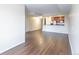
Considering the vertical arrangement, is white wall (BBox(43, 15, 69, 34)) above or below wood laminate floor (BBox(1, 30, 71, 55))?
above

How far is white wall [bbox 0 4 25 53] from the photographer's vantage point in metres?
4.12

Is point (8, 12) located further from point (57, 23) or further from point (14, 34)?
point (57, 23)

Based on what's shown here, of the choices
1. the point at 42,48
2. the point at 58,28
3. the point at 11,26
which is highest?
the point at 11,26

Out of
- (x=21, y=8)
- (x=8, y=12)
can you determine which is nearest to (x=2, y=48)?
(x=8, y=12)

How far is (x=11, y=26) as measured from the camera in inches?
182

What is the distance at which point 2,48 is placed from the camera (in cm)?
414

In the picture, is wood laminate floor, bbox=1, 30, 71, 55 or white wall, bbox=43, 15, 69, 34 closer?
wood laminate floor, bbox=1, 30, 71, 55

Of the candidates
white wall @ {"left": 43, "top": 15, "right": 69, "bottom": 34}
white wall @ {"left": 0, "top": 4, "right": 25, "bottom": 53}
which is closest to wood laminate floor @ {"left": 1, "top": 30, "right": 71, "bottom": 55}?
white wall @ {"left": 0, "top": 4, "right": 25, "bottom": 53}

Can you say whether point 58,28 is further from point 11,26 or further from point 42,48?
point 11,26

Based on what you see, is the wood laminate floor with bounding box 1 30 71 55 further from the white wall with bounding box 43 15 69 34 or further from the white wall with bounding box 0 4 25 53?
the white wall with bounding box 43 15 69 34

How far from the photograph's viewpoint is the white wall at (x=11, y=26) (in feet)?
13.5

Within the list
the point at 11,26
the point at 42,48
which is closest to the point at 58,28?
the point at 42,48

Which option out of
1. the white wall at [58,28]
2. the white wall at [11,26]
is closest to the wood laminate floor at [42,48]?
the white wall at [11,26]

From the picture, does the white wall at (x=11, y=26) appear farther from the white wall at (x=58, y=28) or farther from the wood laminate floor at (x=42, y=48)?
the white wall at (x=58, y=28)
